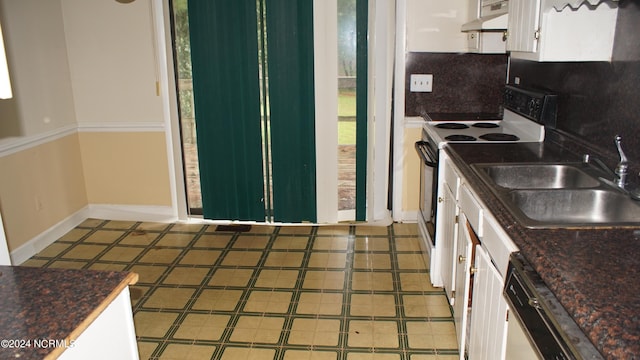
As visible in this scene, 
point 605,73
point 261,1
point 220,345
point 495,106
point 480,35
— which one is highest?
point 261,1

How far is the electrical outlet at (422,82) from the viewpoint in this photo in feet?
13.5

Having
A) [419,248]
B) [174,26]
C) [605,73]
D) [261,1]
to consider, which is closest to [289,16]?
[261,1]

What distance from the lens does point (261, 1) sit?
3977 millimetres

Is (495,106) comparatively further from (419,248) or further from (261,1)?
(261,1)

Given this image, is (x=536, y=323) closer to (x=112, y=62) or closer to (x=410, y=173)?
(x=410, y=173)

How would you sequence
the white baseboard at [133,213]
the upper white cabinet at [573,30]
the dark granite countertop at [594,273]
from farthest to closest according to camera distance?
the white baseboard at [133,213]
the upper white cabinet at [573,30]
the dark granite countertop at [594,273]

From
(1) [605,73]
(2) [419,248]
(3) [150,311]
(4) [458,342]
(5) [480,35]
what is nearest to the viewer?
(1) [605,73]

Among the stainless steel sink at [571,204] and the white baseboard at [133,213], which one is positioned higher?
the stainless steel sink at [571,204]

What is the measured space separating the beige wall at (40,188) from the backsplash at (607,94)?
3.63 metres

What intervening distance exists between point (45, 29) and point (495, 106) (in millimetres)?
3537

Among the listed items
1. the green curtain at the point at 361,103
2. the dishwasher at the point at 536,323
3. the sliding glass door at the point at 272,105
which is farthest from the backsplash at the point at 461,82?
the dishwasher at the point at 536,323

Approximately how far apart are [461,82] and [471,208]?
2045 millimetres

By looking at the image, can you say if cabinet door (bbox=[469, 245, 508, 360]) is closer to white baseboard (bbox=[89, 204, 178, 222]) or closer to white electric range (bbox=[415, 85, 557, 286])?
white electric range (bbox=[415, 85, 557, 286])

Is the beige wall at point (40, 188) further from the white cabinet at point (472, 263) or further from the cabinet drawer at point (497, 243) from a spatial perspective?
the cabinet drawer at point (497, 243)
